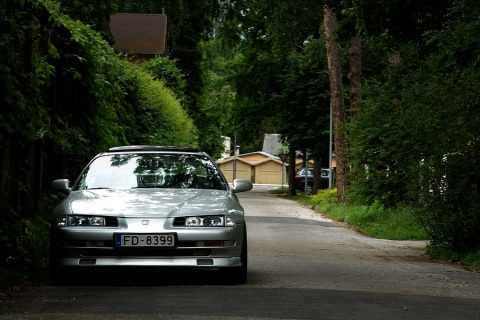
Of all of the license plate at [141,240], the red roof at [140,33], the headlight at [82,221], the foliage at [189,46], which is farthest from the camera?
the red roof at [140,33]

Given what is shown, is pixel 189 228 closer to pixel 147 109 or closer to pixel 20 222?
pixel 20 222

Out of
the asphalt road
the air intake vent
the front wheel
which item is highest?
the air intake vent

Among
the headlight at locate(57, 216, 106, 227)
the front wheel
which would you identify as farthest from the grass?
the headlight at locate(57, 216, 106, 227)

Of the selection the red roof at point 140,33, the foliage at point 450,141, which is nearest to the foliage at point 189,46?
the red roof at point 140,33

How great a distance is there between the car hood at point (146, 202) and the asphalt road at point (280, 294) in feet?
2.51

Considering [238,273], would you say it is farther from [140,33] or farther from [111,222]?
[140,33]

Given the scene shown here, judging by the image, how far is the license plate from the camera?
10164 mm

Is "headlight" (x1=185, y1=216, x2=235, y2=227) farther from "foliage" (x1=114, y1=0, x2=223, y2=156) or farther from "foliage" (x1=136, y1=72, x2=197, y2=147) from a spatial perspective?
"foliage" (x1=114, y1=0, x2=223, y2=156)

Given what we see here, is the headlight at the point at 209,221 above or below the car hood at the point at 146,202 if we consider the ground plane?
below

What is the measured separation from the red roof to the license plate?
62.2m

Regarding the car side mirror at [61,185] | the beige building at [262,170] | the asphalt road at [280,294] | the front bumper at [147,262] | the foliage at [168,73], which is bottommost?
the asphalt road at [280,294]

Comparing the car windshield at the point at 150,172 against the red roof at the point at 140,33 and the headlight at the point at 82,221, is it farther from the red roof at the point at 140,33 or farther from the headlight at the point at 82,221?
the red roof at the point at 140,33

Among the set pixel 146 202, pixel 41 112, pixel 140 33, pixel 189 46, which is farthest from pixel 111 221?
pixel 140 33

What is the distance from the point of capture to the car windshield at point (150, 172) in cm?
1162
